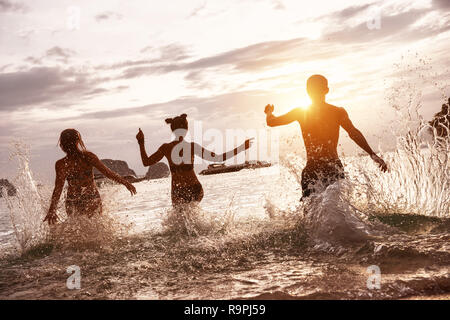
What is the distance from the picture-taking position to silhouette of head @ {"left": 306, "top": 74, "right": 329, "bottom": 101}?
5.75 metres

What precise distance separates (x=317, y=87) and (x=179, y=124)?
259cm

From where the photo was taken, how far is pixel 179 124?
23.4 feet

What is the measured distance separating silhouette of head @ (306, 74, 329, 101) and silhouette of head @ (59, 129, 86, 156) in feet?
12.0

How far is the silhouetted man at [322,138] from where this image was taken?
5695mm

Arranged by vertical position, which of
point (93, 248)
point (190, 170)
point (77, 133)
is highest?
point (77, 133)

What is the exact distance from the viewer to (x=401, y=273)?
11.7 feet

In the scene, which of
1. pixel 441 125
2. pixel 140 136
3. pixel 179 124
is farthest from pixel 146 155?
pixel 441 125

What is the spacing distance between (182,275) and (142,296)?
28.4 inches

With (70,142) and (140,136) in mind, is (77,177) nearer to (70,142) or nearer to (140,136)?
(70,142)

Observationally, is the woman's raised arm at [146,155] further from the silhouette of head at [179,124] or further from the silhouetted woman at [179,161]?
the silhouette of head at [179,124]

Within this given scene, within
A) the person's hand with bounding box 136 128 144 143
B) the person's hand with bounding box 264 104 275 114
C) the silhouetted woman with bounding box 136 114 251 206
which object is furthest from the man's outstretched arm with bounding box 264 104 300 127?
the person's hand with bounding box 136 128 144 143

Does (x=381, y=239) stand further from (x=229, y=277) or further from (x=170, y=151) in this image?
(x=170, y=151)

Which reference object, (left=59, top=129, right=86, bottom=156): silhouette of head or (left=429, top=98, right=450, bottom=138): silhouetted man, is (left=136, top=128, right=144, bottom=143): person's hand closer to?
(left=59, top=129, right=86, bottom=156): silhouette of head
